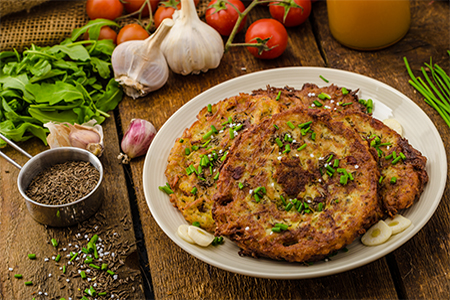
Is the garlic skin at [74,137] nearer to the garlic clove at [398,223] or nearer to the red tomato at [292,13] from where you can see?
the red tomato at [292,13]

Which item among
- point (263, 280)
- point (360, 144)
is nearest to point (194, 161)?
point (263, 280)

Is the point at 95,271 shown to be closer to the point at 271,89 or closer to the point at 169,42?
the point at 271,89

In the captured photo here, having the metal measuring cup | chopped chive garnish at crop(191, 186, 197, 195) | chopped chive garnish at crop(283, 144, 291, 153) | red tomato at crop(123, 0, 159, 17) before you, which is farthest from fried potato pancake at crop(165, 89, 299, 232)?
red tomato at crop(123, 0, 159, 17)

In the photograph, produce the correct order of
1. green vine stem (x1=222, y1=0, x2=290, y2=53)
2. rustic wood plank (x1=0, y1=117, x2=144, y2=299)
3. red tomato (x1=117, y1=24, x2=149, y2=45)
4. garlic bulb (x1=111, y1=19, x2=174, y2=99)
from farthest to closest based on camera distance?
red tomato (x1=117, y1=24, x2=149, y2=45)
green vine stem (x1=222, y1=0, x2=290, y2=53)
garlic bulb (x1=111, y1=19, x2=174, y2=99)
rustic wood plank (x1=0, y1=117, x2=144, y2=299)

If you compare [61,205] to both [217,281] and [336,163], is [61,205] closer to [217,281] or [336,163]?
[217,281]

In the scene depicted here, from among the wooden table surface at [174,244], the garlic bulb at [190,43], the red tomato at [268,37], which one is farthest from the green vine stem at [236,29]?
the wooden table surface at [174,244]

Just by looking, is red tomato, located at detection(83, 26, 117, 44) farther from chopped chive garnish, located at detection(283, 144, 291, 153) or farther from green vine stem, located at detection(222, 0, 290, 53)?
chopped chive garnish, located at detection(283, 144, 291, 153)

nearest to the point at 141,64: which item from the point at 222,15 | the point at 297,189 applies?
the point at 222,15
